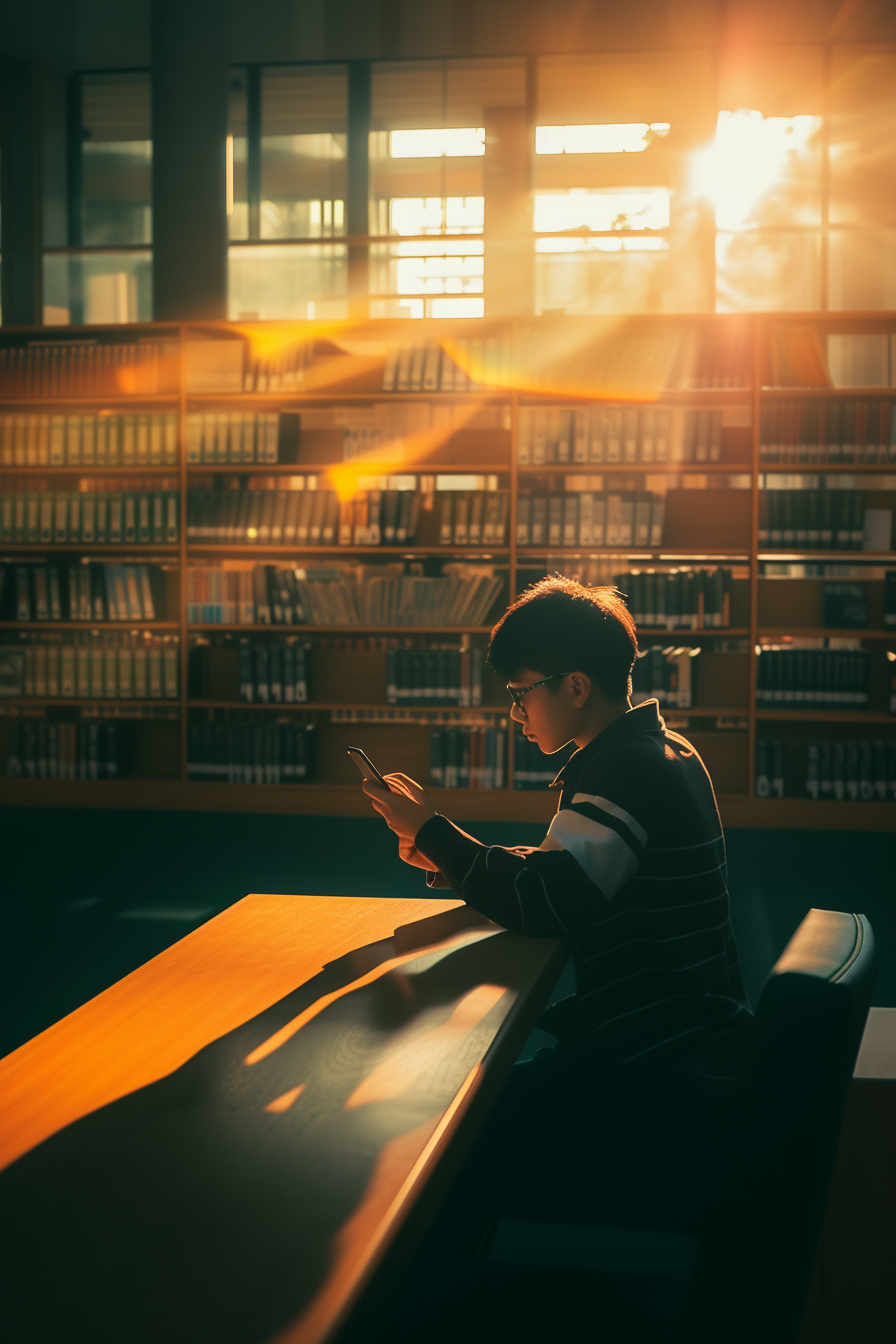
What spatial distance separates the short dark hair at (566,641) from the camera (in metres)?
1.42

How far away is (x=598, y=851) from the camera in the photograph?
1241mm

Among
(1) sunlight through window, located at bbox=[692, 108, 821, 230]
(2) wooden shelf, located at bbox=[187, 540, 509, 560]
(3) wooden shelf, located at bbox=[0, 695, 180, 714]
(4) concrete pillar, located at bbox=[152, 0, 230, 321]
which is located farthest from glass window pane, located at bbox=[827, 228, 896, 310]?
(3) wooden shelf, located at bbox=[0, 695, 180, 714]

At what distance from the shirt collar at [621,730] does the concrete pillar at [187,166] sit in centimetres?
495

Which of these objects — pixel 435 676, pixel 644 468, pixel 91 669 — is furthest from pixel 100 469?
pixel 644 468

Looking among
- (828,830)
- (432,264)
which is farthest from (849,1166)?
(432,264)

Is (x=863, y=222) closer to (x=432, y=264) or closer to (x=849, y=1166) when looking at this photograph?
(x=432, y=264)

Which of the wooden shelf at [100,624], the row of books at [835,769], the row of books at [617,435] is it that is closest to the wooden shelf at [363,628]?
the wooden shelf at [100,624]

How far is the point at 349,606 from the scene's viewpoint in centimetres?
529

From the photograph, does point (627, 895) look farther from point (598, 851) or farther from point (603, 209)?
point (603, 209)

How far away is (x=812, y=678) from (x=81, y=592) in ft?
11.5

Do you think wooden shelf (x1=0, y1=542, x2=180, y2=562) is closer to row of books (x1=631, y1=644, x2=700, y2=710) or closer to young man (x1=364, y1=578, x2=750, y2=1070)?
row of books (x1=631, y1=644, x2=700, y2=710)

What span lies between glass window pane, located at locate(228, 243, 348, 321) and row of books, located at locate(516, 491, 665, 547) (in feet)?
8.09

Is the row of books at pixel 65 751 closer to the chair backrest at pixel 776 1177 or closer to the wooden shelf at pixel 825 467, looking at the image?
the wooden shelf at pixel 825 467

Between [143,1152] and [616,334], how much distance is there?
4965mm
